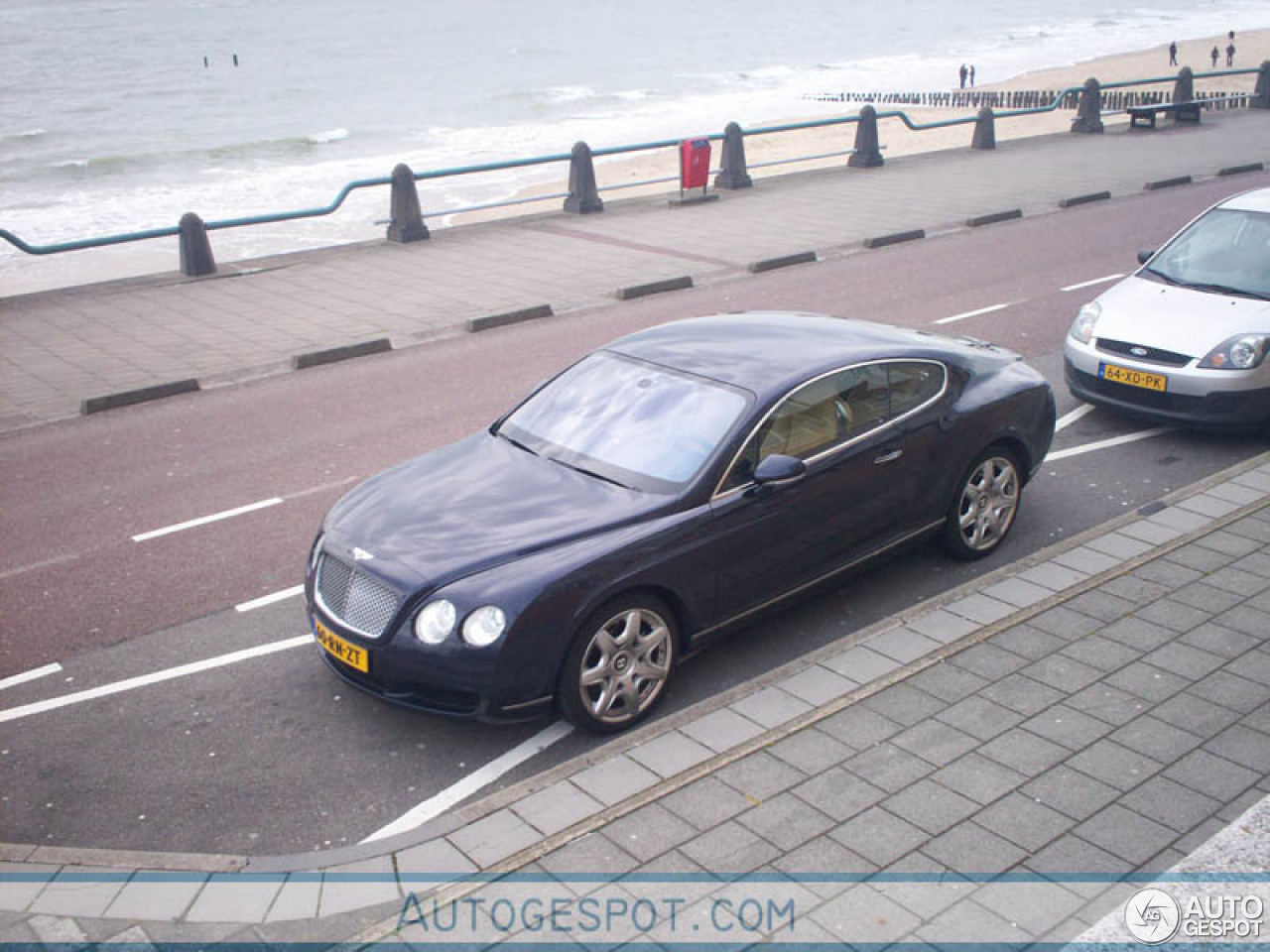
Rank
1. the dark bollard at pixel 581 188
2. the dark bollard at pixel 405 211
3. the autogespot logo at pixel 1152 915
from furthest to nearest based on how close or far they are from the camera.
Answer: the dark bollard at pixel 581 188
the dark bollard at pixel 405 211
the autogespot logo at pixel 1152 915

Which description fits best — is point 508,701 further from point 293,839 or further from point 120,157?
point 120,157

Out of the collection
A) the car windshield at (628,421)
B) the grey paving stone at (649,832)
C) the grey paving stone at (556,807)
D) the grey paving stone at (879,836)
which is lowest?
the grey paving stone at (879,836)

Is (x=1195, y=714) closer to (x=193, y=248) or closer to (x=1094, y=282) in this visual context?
(x=1094, y=282)

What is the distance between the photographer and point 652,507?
221 inches

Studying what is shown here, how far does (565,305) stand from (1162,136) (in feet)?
64.1

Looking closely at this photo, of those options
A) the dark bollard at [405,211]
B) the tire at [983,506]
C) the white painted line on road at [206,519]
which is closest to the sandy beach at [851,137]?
the dark bollard at [405,211]

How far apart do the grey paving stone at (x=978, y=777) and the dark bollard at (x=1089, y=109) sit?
25.6 meters

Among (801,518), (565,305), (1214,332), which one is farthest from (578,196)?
(801,518)

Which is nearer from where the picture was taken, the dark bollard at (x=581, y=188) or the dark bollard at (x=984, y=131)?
the dark bollard at (x=581, y=188)

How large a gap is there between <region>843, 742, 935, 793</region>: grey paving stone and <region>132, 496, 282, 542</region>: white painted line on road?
5.05 metres

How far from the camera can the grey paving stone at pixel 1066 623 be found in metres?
6.00

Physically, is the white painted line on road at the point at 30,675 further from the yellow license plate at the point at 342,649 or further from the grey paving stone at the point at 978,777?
the grey paving stone at the point at 978,777

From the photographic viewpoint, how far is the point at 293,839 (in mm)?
4801

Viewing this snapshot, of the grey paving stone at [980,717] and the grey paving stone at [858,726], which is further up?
the grey paving stone at [858,726]
